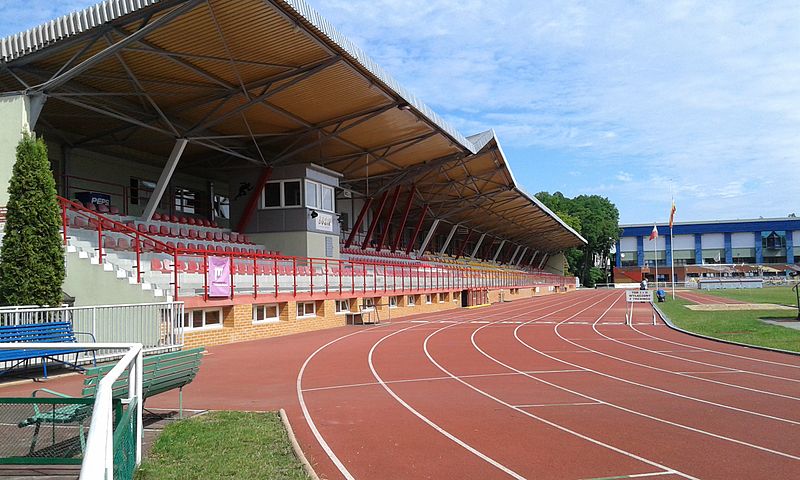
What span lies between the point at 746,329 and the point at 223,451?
19.9 metres

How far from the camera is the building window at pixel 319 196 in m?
32.6

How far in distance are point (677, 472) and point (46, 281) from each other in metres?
12.7

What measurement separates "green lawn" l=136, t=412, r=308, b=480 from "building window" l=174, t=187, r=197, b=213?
26693mm

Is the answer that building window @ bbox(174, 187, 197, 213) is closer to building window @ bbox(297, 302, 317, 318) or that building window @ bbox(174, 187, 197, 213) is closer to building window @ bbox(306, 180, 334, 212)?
building window @ bbox(306, 180, 334, 212)

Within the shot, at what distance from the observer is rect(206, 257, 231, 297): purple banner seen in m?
18.7

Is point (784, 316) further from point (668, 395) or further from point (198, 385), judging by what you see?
point (198, 385)

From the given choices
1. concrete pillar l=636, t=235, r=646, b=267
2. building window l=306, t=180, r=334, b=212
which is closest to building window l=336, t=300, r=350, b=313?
building window l=306, t=180, r=334, b=212

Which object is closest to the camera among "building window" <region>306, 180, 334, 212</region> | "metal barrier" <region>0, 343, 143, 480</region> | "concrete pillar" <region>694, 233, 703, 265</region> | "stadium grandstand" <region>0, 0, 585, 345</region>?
"metal barrier" <region>0, 343, 143, 480</region>

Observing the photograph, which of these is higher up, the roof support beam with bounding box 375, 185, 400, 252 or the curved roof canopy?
the curved roof canopy

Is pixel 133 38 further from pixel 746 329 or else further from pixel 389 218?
pixel 389 218

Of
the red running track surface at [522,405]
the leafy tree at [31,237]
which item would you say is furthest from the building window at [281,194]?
the leafy tree at [31,237]

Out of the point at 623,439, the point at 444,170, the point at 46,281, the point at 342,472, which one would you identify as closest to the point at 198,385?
the point at 46,281

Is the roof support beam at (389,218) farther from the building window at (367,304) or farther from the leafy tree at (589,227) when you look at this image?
the leafy tree at (589,227)

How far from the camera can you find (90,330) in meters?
13.3
